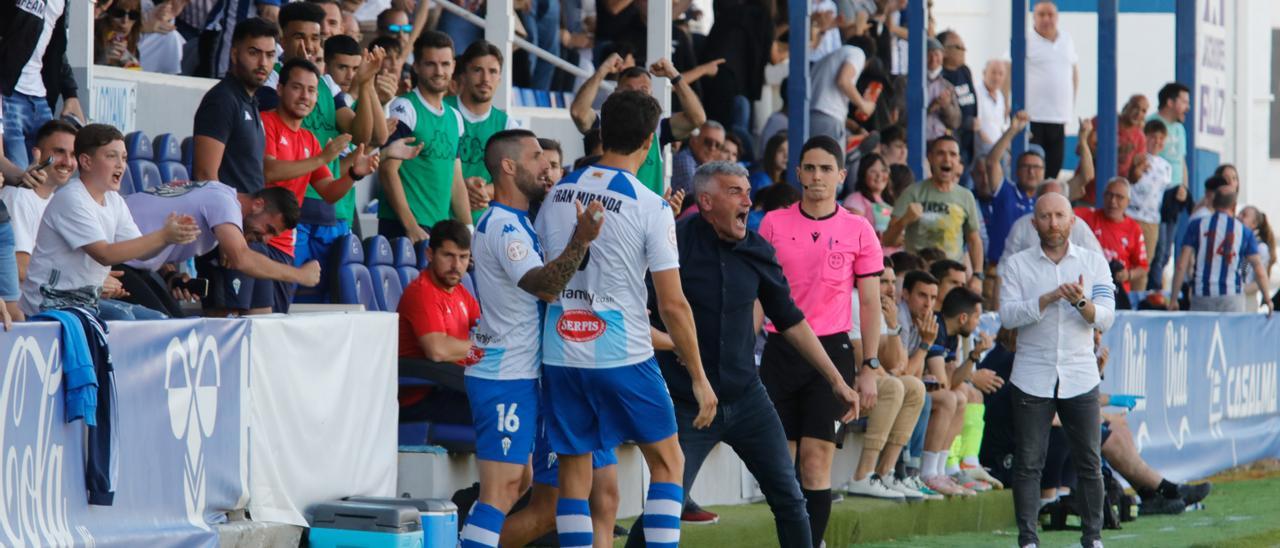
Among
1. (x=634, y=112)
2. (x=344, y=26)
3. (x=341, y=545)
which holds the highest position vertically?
(x=344, y=26)

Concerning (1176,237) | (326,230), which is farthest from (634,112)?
(1176,237)

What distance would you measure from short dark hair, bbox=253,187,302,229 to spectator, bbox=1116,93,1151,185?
12.6 meters

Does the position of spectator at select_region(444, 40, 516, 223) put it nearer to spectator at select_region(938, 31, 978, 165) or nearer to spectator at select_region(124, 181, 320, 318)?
spectator at select_region(124, 181, 320, 318)

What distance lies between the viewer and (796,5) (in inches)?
543

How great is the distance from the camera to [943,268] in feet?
39.8

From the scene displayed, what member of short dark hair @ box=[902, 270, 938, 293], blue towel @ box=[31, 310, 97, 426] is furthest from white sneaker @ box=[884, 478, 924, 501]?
blue towel @ box=[31, 310, 97, 426]

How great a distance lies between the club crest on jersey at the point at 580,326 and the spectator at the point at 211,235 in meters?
1.76

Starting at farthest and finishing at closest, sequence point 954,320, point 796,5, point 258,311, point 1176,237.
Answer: point 1176,237 < point 796,5 < point 954,320 < point 258,311

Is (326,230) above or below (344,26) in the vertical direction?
below

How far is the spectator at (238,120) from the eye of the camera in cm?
885

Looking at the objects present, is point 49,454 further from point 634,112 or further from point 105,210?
point 634,112

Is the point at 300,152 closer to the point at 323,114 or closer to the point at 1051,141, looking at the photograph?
the point at 323,114

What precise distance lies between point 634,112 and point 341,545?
217 centimetres

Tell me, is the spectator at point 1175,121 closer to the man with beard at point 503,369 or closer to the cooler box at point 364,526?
the cooler box at point 364,526
